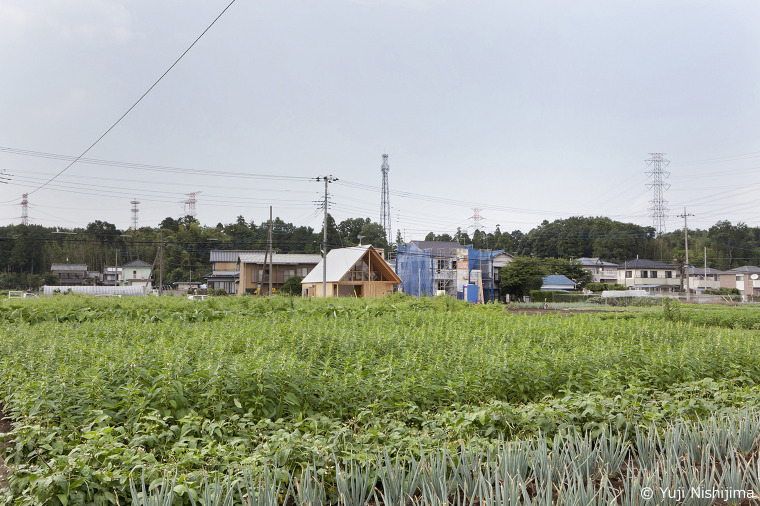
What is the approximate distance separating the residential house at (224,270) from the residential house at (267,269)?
7.85 meters

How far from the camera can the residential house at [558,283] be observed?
190 feet

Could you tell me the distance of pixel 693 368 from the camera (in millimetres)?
7520

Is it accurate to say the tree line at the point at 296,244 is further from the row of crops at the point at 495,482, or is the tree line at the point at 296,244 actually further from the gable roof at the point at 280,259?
the row of crops at the point at 495,482

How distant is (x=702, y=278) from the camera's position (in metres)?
69.3

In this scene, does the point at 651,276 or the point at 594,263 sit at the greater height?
Result: the point at 594,263

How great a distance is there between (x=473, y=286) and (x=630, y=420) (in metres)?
38.9

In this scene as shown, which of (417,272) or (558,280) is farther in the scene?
(558,280)

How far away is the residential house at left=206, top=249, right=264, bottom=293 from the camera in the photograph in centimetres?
5619

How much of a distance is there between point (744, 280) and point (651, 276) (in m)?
10.4

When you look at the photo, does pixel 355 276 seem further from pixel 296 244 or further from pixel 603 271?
pixel 603 271

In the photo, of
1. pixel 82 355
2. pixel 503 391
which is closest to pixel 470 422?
pixel 503 391

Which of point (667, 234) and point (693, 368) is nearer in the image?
point (693, 368)

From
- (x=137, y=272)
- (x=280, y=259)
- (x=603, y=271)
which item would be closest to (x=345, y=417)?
(x=280, y=259)

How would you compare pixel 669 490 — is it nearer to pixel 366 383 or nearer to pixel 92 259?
pixel 366 383
